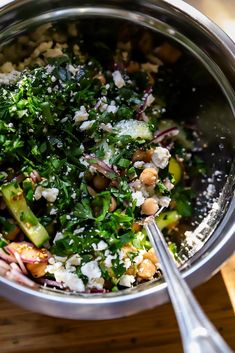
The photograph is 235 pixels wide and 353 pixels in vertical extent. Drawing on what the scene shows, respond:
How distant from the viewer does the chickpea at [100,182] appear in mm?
1434

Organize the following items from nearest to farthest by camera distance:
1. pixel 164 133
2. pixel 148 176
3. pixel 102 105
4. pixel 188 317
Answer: pixel 188 317 < pixel 148 176 < pixel 102 105 < pixel 164 133

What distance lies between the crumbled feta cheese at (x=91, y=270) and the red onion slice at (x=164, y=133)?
0.39m

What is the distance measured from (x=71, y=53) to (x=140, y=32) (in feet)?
0.62

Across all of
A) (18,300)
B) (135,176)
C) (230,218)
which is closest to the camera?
(18,300)

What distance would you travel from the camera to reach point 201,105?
1647 millimetres

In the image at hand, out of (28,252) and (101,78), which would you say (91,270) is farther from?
(101,78)

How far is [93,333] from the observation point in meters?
1.40

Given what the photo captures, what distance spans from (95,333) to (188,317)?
0.39 meters

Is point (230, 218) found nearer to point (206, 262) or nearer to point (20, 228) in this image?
point (206, 262)

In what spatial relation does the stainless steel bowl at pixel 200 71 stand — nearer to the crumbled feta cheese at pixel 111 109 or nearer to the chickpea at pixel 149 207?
the chickpea at pixel 149 207

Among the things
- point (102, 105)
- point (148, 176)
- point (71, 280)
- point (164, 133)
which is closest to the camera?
point (71, 280)

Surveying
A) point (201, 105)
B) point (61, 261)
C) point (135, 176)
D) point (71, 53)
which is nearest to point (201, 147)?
point (201, 105)

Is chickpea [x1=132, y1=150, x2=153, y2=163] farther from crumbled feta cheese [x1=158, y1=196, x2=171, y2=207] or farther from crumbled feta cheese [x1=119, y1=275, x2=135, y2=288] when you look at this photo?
crumbled feta cheese [x1=119, y1=275, x2=135, y2=288]

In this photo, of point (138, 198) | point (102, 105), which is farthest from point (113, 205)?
point (102, 105)
